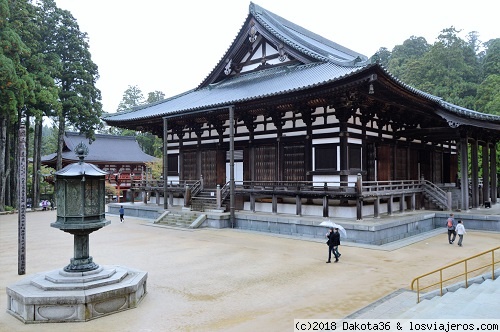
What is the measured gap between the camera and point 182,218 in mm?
20297

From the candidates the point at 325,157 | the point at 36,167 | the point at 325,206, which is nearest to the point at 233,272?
the point at 325,206

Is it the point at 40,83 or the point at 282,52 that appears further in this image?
the point at 40,83

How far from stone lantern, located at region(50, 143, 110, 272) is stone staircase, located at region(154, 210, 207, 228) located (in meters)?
10.5

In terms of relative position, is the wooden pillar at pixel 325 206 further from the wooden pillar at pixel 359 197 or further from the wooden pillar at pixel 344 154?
the wooden pillar at pixel 359 197

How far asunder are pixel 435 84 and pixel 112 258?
63730 mm

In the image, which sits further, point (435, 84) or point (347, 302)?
point (435, 84)

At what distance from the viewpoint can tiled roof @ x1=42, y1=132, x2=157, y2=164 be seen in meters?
45.1

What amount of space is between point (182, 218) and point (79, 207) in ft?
40.1

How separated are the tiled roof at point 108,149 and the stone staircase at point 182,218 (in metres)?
26.8

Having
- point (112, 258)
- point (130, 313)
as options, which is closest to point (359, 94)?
point (112, 258)

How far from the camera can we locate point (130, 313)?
7.46 m

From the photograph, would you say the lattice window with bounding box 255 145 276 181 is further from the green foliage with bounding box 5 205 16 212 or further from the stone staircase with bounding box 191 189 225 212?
the green foliage with bounding box 5 205 16 212

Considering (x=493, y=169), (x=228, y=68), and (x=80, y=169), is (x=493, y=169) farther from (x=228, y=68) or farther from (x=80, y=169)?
(x=80, y=169)

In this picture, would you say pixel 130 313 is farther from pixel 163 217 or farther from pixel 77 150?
pixel 163 217
